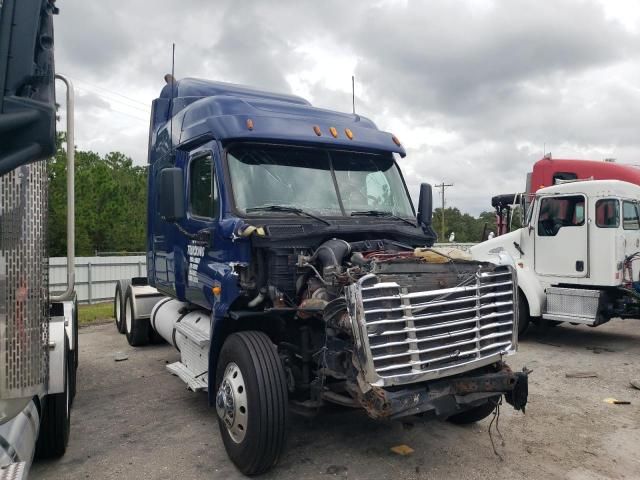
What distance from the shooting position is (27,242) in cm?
299

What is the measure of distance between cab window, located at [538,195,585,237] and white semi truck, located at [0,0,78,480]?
24.8ft

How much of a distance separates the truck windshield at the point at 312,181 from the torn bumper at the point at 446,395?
1.79 meters

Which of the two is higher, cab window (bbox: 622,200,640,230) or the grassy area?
cab window (bbox: 622,200,640,230)

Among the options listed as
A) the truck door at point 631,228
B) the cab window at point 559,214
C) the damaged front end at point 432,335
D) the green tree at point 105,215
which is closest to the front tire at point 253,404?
the damaged front end at point 432,335

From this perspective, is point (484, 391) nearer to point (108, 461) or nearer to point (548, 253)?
point (108, 461)

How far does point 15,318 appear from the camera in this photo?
2.86 meters

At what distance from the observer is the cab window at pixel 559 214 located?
895 cm

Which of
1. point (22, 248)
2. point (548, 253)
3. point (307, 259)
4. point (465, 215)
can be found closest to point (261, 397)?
point (307, 259)

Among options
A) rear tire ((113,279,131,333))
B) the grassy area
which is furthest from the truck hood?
the grassy area

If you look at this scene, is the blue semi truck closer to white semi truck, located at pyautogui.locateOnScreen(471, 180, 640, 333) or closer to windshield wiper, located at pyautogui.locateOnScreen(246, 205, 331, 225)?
windshield wiper, located at pyautogui.locateOnScreen(246, 205, 331, 225)

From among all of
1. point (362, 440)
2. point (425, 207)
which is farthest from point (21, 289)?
point (425, 207)

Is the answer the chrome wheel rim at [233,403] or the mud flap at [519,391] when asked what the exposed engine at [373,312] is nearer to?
the mud flap at [519,391]

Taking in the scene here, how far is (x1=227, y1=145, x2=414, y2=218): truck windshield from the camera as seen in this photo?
4.78m

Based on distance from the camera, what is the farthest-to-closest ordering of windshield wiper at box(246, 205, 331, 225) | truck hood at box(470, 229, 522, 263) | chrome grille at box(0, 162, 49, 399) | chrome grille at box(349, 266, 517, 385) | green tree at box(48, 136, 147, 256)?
green tree at box(48, 136, 147, 256), truck hood at box(470, 229, 522, 263), windshield wiper at box(246, 205, 331, 225), chrome grille at box(349, 266, 517, 385), chrome grille at box(0, 162, 49, 399)
